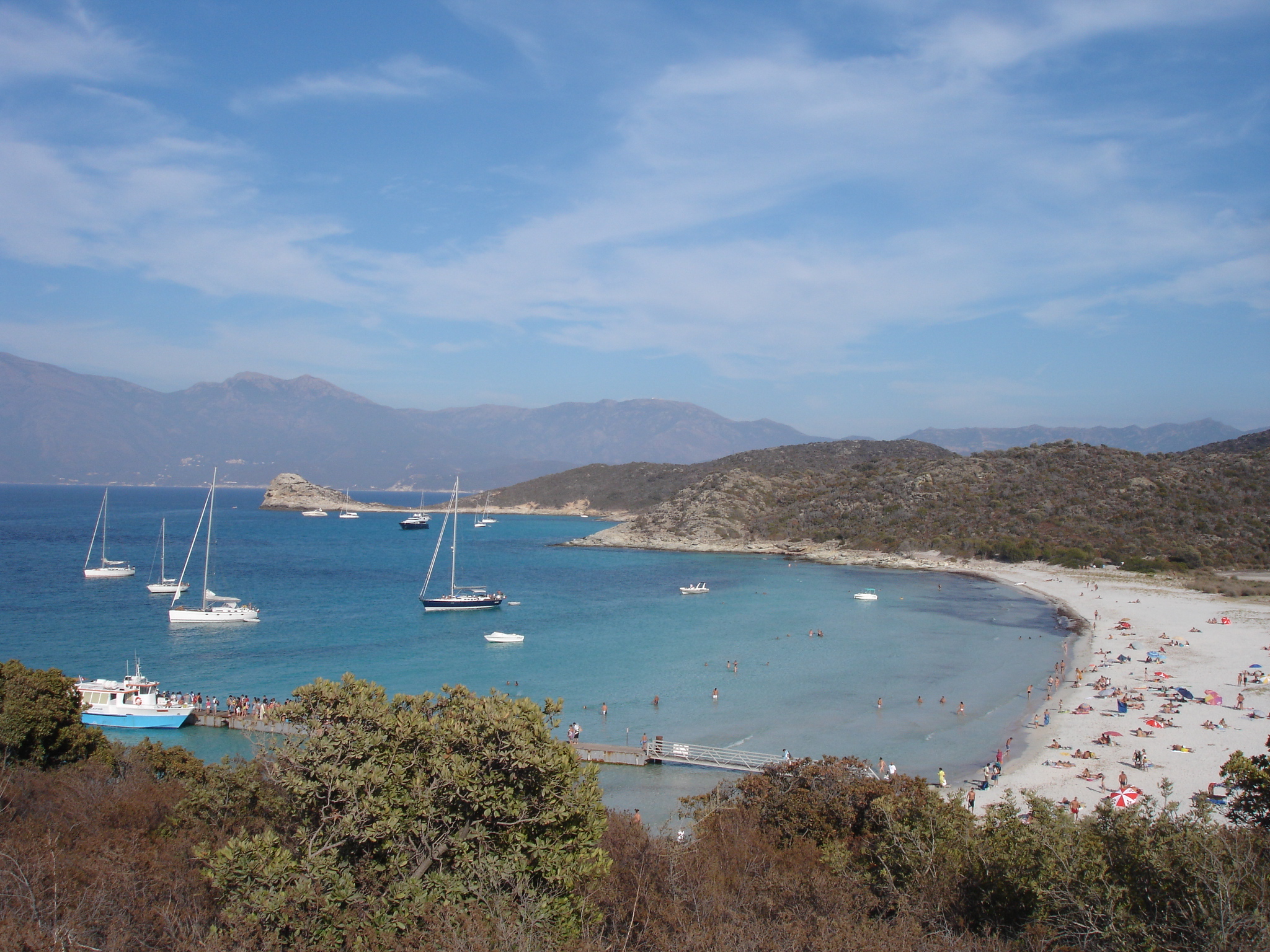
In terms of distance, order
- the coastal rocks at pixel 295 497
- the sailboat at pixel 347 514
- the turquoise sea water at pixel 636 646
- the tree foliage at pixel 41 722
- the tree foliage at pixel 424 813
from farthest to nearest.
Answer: the coastal rocks at pixel 295 497 → the sailboat at pixel 347 514 → the turquoise sea water at pixel 636 646 → the tree foliage at pixel 41 722 → the tree foliage at pixel 424 813

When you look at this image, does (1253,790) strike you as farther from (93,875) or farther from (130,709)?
(130,709)

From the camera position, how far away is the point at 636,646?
1668 inches

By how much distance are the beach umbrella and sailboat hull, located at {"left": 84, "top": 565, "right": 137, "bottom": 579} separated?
70.2m

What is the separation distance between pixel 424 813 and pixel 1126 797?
16.8 m

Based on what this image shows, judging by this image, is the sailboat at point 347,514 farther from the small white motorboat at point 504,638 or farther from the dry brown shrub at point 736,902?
the dry brown shrub at point 736,902

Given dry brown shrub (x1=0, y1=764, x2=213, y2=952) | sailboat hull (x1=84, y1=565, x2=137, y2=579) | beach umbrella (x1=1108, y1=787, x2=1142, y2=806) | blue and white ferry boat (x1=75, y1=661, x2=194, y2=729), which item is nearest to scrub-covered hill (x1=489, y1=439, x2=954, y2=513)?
sailboat hull (x1=84, y1=565, x2=137, y2=579)

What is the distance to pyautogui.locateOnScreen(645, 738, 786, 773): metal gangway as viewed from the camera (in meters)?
23.5

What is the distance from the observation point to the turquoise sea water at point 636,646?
27281 millimetres

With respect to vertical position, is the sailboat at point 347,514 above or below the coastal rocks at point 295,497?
below

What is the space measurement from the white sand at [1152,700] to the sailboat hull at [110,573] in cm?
6620

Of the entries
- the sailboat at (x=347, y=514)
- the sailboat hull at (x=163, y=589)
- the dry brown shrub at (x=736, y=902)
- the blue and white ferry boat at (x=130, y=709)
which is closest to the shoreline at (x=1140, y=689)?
the dry brown shrub at (x=736, y=902)

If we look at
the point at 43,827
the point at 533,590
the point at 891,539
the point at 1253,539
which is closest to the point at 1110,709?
the point at 43,827

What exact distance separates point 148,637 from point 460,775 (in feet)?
136

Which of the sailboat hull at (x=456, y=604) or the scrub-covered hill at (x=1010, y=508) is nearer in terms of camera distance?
the sailboat hull at (x=456, y=604)
